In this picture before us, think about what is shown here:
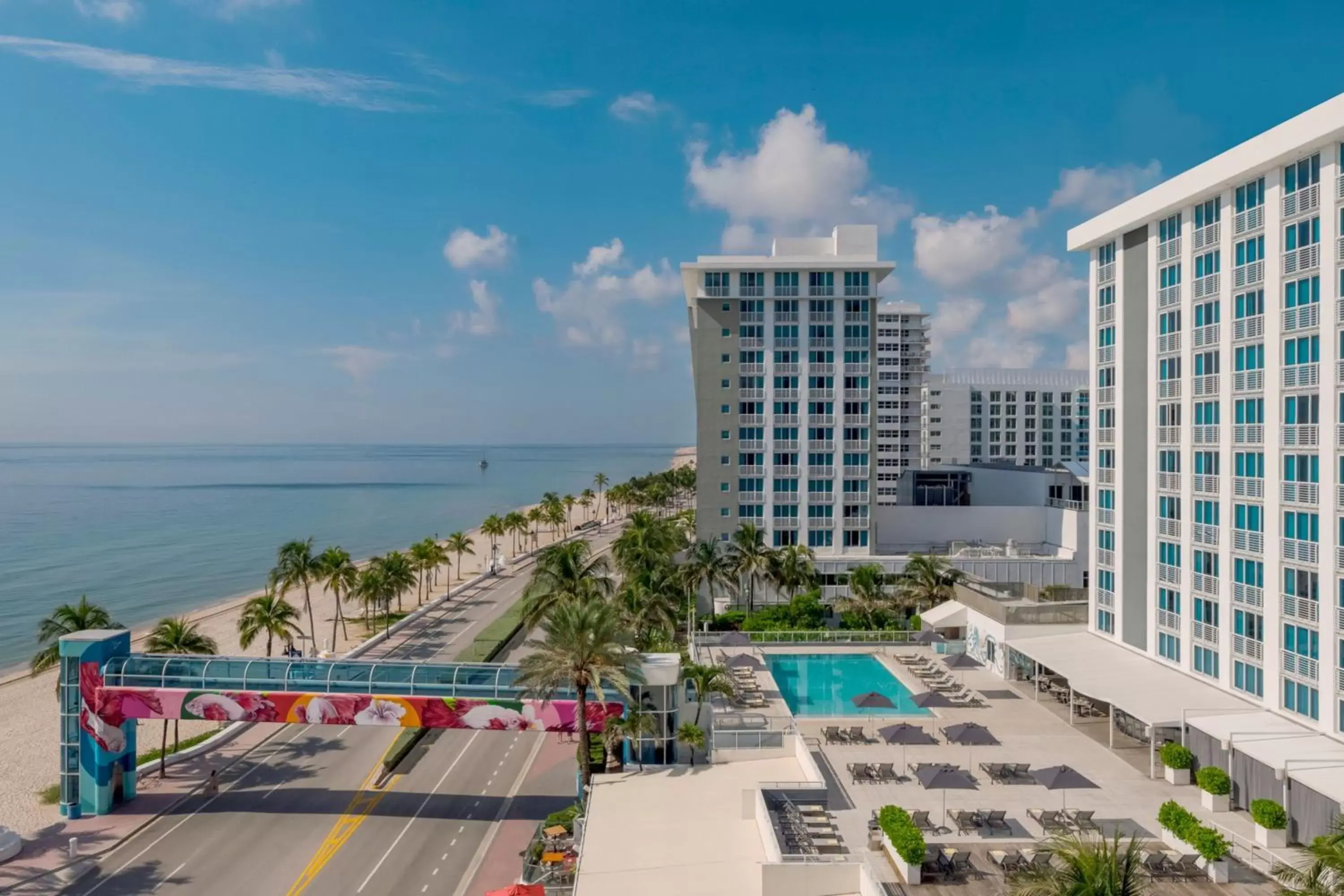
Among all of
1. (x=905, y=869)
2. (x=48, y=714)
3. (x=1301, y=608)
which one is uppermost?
(x=1301, y=608)

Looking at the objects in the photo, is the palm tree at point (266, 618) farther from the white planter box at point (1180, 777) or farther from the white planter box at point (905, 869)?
the white planter box at point (1180, 777)

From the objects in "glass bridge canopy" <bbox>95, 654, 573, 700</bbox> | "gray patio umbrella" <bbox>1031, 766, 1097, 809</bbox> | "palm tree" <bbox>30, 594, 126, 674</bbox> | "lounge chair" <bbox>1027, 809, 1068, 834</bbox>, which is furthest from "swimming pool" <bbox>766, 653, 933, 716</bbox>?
"palm tree" <bbox>30, 594, 126, 674</bbox>

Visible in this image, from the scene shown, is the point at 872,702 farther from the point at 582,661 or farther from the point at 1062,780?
the point at 582,661

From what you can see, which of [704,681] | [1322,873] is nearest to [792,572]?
[704,681]

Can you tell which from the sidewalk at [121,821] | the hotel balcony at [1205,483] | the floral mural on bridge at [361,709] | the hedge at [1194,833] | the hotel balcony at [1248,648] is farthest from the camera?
the hotel balcony at [1205,483]

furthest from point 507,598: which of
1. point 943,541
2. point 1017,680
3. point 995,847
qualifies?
point 995,847

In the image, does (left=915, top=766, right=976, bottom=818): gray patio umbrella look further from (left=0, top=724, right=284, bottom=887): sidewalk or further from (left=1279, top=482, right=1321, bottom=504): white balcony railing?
(left=0, top=724, right=284, bottom=887): sidewalk

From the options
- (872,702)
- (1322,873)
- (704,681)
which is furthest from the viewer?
(872,702)

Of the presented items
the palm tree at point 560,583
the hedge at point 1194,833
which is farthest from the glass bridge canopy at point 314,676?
the hedge at point 1194,833
